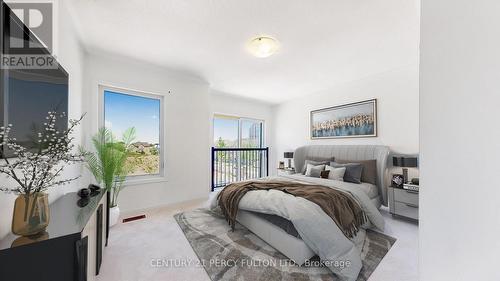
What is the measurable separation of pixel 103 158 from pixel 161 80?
5.27ft

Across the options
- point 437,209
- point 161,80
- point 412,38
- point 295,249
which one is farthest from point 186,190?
point 412,38

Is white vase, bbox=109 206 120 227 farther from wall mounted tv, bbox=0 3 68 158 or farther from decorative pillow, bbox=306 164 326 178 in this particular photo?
decorative pillow, bbox=306 164 326 178

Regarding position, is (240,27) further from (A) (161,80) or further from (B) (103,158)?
(B) (103,158)

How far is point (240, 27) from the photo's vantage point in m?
2.11

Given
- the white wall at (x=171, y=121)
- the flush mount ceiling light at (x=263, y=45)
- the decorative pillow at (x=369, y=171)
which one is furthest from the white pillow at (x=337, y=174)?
the white wall at (x=171, y=121)

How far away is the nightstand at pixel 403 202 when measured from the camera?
8.71 ft

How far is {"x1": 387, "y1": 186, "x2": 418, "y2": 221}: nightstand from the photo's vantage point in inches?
104

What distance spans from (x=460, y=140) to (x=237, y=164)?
4.72 metres

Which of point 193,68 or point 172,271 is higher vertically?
point 193,68

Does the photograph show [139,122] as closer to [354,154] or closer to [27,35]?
[27,35]

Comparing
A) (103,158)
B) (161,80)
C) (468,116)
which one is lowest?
(103,158)

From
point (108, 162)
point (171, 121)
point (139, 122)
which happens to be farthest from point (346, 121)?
point (108, 162)

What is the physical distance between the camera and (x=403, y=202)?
2.76 m

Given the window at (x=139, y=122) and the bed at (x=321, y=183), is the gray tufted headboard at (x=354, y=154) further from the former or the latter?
the window at (x=139, y=122)
